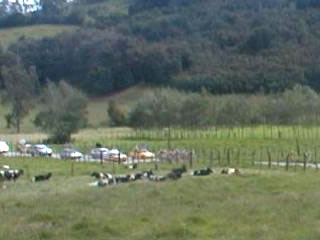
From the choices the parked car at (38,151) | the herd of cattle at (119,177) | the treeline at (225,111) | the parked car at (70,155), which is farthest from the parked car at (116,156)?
the treeline at (225,111)

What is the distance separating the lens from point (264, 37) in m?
180

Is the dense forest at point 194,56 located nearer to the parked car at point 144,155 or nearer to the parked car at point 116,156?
the parked car at point 144,155

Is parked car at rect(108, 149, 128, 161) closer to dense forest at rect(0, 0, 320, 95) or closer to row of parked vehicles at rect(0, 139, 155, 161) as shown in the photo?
row of parked vehicles at rect(0, 139, 155, 161)

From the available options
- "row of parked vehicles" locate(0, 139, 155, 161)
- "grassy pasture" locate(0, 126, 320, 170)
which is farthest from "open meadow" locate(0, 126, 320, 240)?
"grassy pasture" locate(0, 126, 320, 170)

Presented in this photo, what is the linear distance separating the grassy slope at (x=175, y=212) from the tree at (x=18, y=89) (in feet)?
321

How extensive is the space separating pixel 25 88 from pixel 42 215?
408 ft

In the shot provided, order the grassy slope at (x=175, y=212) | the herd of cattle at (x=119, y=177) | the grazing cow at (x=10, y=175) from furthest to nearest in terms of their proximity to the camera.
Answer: the grazing cow at (x=10, y=175) → the herd of cattle at (x=119, y=177) → the grassy slope at (x=175, y=212)

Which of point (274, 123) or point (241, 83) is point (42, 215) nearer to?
point (274, 123)

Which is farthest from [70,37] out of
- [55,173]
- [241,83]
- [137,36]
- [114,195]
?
[114,195]

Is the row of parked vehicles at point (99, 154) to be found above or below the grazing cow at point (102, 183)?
below

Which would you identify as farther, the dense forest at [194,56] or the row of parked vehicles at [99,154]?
the dense forest at [194,56]

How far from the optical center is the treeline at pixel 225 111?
4336 inches

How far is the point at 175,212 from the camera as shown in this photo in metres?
26.2

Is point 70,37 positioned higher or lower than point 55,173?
higher
